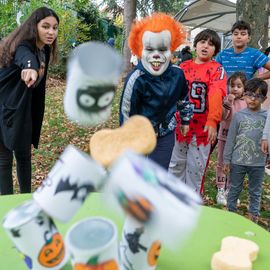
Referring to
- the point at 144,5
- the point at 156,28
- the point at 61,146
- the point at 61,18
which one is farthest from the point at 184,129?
the point at 144,5

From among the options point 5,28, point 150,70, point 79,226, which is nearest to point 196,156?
point 150,70

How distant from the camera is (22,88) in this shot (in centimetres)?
204

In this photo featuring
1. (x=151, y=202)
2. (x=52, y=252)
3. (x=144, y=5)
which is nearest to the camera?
(x=151, y=202)

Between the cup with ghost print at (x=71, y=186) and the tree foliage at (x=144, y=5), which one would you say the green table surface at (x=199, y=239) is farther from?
the tree foliage at (x=144, y=5)

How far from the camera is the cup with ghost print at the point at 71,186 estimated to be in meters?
0.81

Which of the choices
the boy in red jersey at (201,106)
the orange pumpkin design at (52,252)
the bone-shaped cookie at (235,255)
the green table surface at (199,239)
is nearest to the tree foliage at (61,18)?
the boy in red jersey at (201,106)

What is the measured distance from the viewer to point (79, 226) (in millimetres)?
862

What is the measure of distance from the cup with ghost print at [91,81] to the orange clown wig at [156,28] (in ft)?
3.36

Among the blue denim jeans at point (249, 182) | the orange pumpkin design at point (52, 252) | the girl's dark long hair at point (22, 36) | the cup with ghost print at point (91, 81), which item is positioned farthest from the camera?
the blue denim jeans at point (249, 182)

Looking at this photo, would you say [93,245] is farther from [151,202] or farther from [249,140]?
[249,140]

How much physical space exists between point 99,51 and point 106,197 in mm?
300

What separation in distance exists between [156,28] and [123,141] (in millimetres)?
1080

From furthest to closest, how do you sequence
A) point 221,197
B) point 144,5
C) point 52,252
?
point 144,5
point 221,197
point 52,252

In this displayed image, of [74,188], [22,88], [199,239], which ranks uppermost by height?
[22,88]
